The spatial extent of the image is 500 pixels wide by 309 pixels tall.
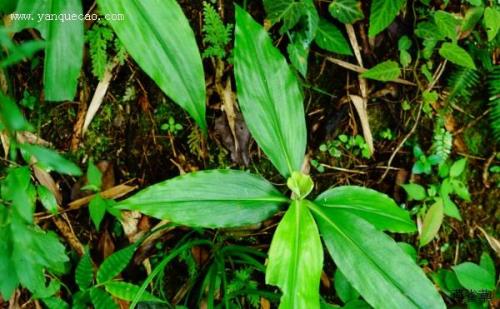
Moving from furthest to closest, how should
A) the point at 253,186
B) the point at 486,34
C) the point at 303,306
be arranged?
1. the point at 486,34
2. the point at 253,186
3. the point at 303,306

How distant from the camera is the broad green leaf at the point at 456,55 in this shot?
1.48m

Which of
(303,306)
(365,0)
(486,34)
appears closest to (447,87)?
(486,34)

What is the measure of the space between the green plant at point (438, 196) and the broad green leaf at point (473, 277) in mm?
121

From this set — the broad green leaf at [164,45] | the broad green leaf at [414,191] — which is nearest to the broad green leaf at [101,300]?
the broad green leaf at [164,45]

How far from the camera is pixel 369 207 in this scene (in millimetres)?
1237

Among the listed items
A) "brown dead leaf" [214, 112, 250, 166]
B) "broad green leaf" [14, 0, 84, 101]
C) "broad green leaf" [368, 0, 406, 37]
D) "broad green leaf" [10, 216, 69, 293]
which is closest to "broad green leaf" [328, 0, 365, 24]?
"broad green leaf" [368, 0, 406, 37]

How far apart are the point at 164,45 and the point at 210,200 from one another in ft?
1.17

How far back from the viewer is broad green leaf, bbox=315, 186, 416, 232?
122 cm

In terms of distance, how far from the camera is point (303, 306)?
1.05 metres

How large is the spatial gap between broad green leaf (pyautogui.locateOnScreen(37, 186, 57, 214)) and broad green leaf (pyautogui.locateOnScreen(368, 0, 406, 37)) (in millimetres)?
974

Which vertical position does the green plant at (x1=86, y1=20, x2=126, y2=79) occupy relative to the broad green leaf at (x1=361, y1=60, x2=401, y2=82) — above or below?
above

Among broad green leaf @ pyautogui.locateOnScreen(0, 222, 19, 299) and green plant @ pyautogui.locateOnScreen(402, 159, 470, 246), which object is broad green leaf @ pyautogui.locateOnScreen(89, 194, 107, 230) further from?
green plant @ pyautogui.locateOnScreen(402, 159, 470, 246)

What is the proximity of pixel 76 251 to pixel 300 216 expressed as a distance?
0.68 meters

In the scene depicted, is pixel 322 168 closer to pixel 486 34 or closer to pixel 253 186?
pixel 253 186
